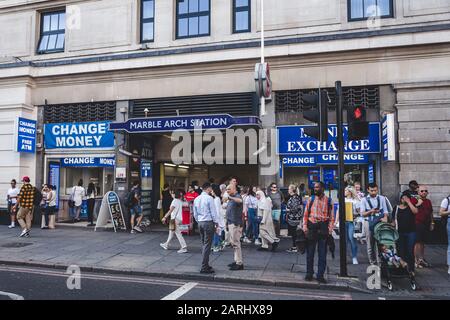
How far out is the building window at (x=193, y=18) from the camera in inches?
521

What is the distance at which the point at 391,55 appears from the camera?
10992 millimetres

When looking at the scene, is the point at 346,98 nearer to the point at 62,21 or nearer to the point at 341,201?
the point at 341,201

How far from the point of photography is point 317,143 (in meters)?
11.5

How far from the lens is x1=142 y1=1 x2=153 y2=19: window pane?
13.8 meters

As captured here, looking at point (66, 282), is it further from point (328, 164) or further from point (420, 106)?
point (420, 106)

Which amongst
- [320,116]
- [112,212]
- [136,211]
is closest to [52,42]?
[112,212]

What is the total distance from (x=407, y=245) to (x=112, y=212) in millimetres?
9314

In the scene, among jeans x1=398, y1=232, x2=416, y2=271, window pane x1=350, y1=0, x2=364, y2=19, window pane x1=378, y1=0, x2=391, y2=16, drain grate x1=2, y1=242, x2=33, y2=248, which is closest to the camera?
jeans x1=398, y1=232, x2=416, y2=271

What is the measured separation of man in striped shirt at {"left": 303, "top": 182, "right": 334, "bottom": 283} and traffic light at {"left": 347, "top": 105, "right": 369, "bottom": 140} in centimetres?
132

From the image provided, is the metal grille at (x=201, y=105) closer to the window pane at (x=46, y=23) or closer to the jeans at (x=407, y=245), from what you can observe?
the window pane at (x=46, y=23)

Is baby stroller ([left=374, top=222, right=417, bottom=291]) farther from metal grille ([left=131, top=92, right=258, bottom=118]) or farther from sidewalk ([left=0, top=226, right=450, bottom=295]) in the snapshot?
metal grille ([left=131, top=92, right=258, bottom=118])

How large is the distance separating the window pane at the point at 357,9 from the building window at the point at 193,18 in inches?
203

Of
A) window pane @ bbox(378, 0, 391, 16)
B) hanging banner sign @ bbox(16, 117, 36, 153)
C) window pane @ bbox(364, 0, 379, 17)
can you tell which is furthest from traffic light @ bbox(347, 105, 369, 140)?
hanging banner sign @ bbox(16, 117, 36, 153)
